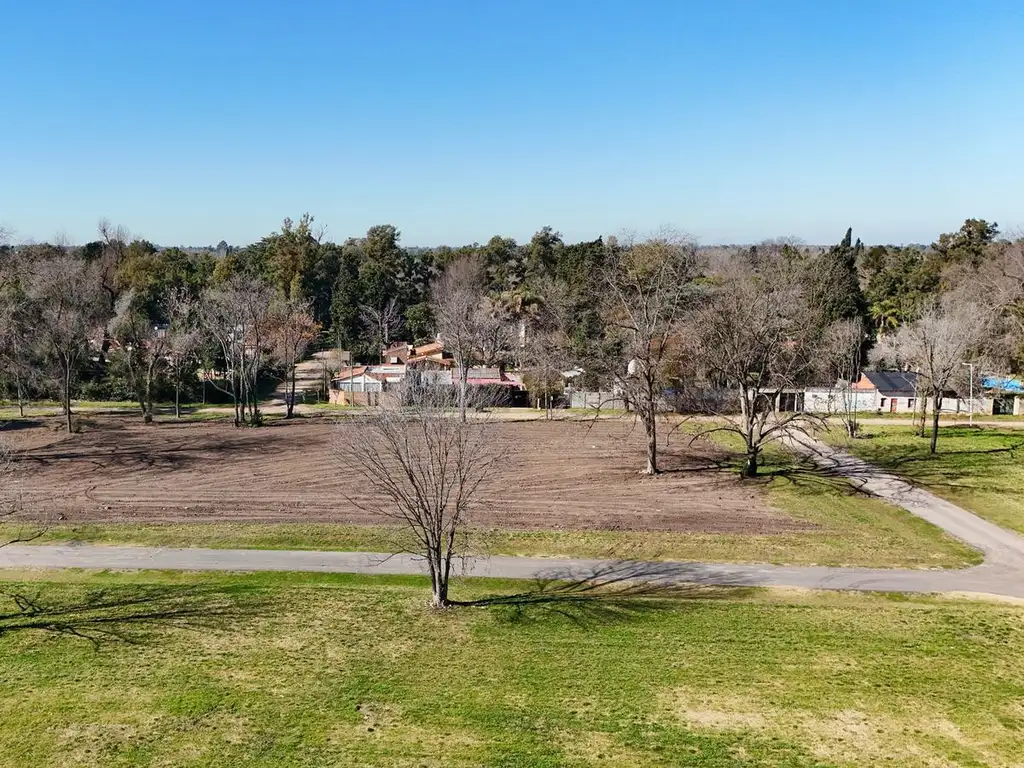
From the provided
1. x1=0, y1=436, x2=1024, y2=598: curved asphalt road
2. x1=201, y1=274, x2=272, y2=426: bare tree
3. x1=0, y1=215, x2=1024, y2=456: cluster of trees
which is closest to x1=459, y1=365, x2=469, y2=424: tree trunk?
x1=0, y1=215, x2=1024, y2=456: cluster of trees

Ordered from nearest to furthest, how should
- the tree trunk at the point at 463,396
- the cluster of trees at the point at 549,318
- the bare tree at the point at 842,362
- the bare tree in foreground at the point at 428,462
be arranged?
the bare tree in foreground at the point at 428,462 < the tree trunk at the point at 463,396 < the cluster of trees at the point at 549,318 < the bare tree at the point at 842,362

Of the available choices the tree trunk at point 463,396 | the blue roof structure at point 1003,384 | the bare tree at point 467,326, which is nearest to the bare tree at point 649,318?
the tree trunk at point 463,396

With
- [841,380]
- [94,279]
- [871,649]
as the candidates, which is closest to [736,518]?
[871,649]

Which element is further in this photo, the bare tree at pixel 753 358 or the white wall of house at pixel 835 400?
the white wall of house at pixel 835 400

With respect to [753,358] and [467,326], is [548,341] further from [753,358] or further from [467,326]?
[753,358]

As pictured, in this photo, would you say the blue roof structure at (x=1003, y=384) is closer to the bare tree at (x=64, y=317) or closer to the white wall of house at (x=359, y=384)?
the white wall of house at (x=359, y=384)

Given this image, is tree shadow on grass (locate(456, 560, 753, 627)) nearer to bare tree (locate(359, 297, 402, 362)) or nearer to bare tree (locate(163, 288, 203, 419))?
bare tree (locate(163, 288, 203, 419))

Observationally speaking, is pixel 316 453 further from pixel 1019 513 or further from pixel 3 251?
pixel 3 251
